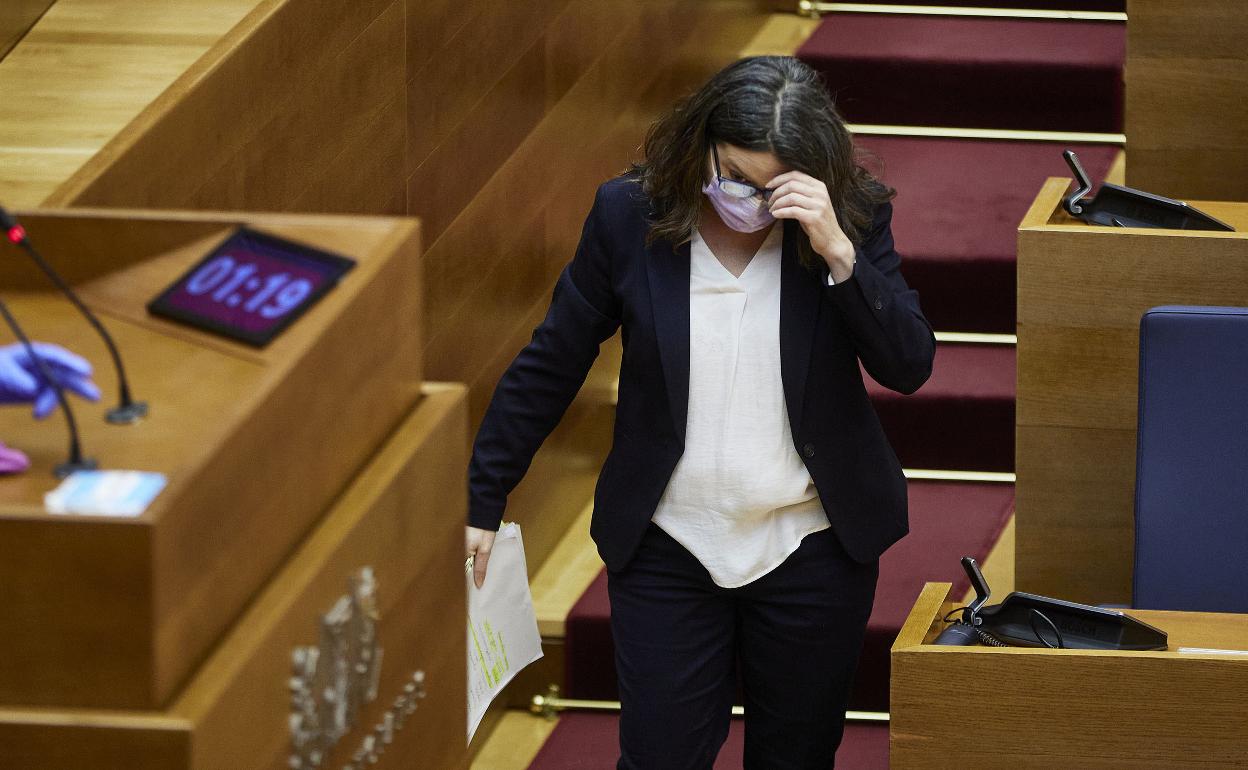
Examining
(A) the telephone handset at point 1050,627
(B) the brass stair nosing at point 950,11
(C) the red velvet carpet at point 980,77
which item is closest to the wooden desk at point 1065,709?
(A) the telephone handset at point 1050,627

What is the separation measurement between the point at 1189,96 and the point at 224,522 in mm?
2414

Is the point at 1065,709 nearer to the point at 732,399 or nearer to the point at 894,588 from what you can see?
the point at 732,399

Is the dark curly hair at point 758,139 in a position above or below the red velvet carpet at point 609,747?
above

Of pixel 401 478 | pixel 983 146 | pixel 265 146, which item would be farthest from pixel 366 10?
pixel 983 146

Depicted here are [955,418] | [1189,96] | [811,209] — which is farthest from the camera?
[1189,96]

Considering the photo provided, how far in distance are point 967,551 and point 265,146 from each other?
1.28m

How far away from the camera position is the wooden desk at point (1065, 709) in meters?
1.55

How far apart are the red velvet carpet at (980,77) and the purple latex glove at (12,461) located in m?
2.62

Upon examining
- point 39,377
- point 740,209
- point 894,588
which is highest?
point 39,377

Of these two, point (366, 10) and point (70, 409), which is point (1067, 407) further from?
point (70, 409)

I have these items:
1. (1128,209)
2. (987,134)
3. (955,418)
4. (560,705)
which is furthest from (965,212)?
(560,705)

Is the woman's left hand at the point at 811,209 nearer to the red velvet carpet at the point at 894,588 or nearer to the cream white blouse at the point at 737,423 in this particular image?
the cream white blouse at the point at 737,423

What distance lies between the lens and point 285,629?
87 cm

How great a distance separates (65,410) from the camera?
2.84 ft
